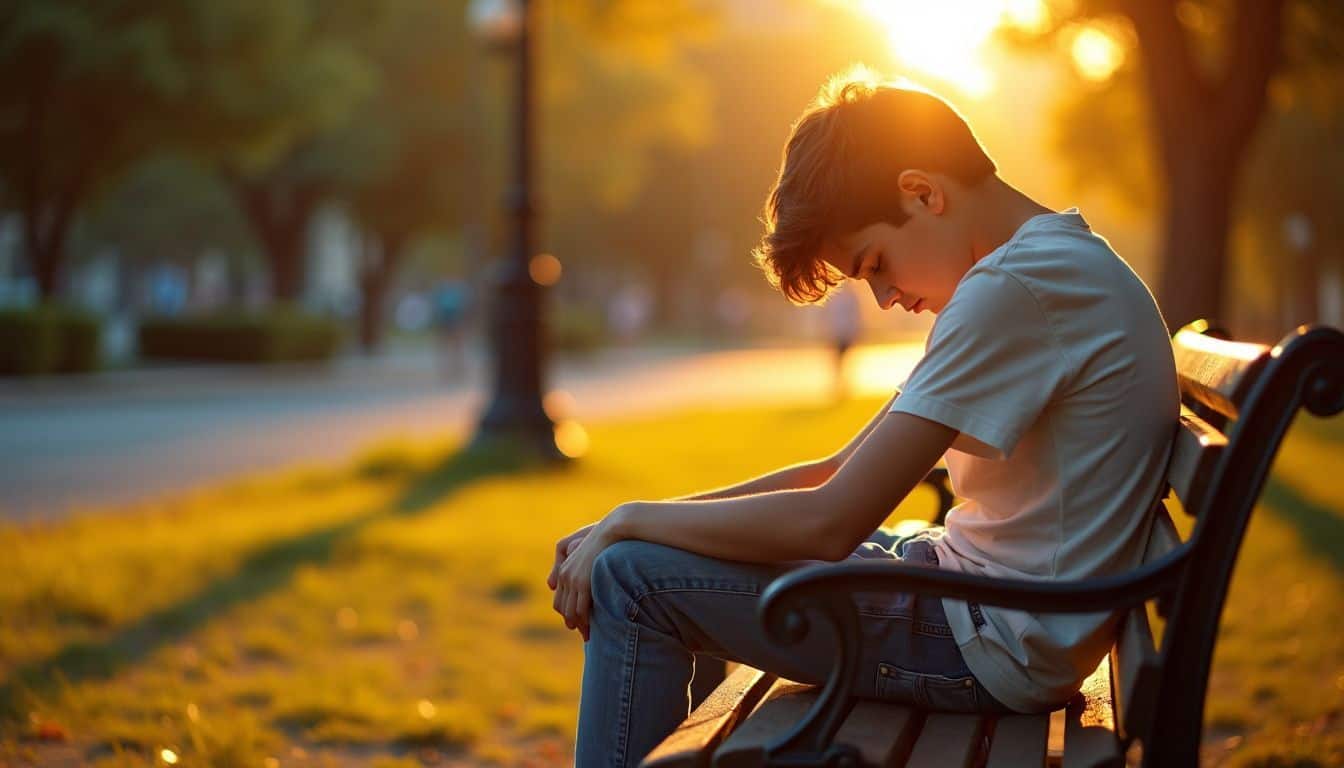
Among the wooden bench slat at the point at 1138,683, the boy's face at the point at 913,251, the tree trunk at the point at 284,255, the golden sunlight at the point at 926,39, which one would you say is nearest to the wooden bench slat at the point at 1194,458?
the wooden bench slat at the point at 1138,683

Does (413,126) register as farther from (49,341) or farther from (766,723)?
(766,723)

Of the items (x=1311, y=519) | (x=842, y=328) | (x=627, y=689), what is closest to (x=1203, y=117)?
(x=1311, y=519)

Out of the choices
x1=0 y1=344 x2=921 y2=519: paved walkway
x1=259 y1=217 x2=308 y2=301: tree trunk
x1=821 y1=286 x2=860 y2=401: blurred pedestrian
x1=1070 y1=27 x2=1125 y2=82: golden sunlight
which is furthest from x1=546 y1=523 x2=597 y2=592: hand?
x1=259 y1=217 x2=308 y2=301: tree trunk

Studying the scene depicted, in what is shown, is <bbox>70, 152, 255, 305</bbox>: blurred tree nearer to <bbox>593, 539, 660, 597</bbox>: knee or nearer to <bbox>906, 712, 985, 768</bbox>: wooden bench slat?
<bbox>593, 539, 660, 597</bbox>: knee

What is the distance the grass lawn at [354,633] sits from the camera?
14.1ft

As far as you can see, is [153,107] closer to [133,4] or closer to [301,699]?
[133,4]

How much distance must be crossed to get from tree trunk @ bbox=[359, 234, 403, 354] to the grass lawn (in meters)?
27.6

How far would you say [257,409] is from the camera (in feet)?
62.5

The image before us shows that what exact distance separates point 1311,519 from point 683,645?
690 cm

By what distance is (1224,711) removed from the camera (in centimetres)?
460

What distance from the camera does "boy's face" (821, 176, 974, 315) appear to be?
2.45m

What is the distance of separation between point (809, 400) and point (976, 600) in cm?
1866

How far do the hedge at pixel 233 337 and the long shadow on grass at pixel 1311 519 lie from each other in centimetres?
2059

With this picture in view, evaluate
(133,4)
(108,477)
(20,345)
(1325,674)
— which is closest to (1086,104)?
(133,4)
